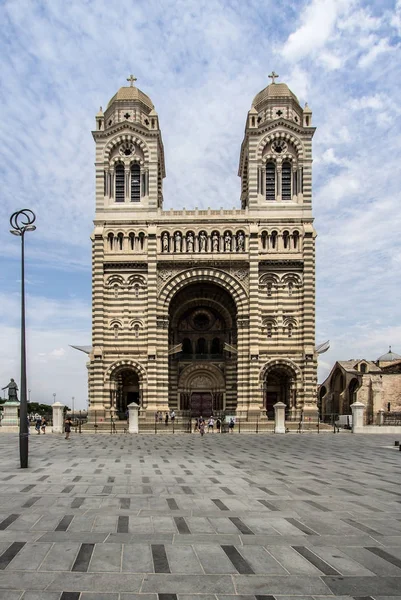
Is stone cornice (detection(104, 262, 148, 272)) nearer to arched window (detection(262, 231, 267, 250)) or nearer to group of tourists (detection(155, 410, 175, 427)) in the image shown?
arched window (detection(262, 231, 267, 250))

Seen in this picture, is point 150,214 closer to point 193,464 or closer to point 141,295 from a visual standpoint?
point 141,295

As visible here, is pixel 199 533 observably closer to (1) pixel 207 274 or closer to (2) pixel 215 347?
(1) pixel 207 274

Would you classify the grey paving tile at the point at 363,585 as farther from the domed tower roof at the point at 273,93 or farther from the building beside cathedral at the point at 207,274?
the domed tower roof at the point at 273,93

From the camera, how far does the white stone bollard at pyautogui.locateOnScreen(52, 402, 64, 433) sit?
38625 mm

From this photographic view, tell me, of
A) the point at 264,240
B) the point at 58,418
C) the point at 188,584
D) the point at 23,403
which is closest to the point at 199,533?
the point at 188,584

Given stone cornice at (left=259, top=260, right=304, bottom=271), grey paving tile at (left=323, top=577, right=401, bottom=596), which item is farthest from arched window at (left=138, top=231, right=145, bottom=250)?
grey paving tile at (left=323, top=577, right=401, bottom=596)

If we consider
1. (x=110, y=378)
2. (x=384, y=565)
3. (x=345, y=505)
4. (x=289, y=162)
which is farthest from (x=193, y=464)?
(x=289, y=162)

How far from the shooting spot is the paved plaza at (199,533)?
21.8 ft

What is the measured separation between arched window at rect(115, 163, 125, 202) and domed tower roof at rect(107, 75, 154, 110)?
5.89m

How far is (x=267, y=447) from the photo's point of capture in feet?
85.1

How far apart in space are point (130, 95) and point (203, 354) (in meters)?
23.6

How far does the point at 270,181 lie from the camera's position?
46469 mm

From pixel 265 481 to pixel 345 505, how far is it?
11.6 ft

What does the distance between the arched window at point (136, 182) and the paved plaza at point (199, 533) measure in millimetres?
32364
